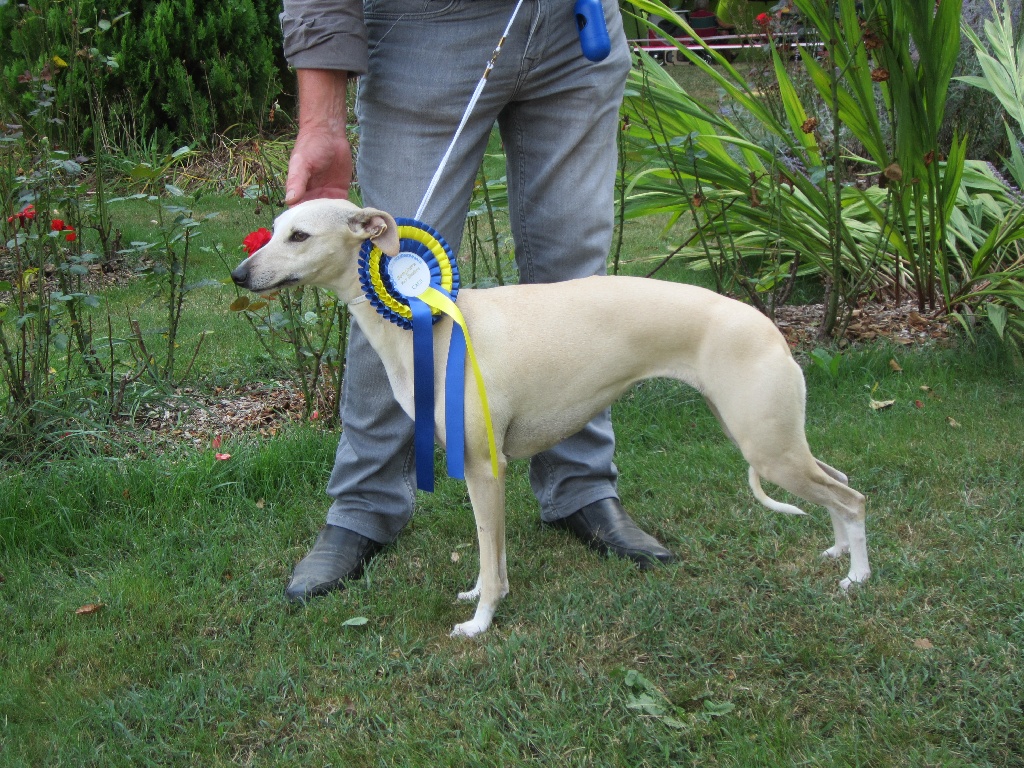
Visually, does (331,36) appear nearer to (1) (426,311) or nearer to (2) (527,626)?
(1) (426,311)

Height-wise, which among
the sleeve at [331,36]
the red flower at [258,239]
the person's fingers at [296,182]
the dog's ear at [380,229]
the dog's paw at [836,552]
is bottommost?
the dog's paw at [836,552]

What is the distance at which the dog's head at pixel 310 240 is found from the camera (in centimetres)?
270

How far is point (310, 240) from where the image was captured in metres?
2.73

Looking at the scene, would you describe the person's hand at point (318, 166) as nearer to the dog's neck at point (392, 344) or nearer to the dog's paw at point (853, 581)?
the dog's neck at point (392, 344)

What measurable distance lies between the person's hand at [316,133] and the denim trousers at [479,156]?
0.48 ft

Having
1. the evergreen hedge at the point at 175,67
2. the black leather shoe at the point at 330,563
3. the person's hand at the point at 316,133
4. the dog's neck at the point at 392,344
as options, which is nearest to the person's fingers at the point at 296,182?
the person's hand at the point at 316,133

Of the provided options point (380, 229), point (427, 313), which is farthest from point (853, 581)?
point (380, 229)

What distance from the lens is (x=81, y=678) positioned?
109 inches

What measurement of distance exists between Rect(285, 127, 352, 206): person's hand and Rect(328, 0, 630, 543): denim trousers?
0.38 ft

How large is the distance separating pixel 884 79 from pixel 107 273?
17.4ft

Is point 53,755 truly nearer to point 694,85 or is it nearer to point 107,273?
point 107,273

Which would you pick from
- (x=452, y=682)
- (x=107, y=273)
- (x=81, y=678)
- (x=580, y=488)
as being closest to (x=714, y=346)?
(x=580, y=488)

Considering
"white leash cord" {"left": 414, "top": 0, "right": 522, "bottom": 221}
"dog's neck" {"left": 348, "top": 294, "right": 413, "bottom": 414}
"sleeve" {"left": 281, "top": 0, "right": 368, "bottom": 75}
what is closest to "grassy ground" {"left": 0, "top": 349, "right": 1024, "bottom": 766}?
"dog's neck" {"left": 348, "top": 294, "right": 413, "bottom": 414}

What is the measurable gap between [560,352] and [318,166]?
0.93m
